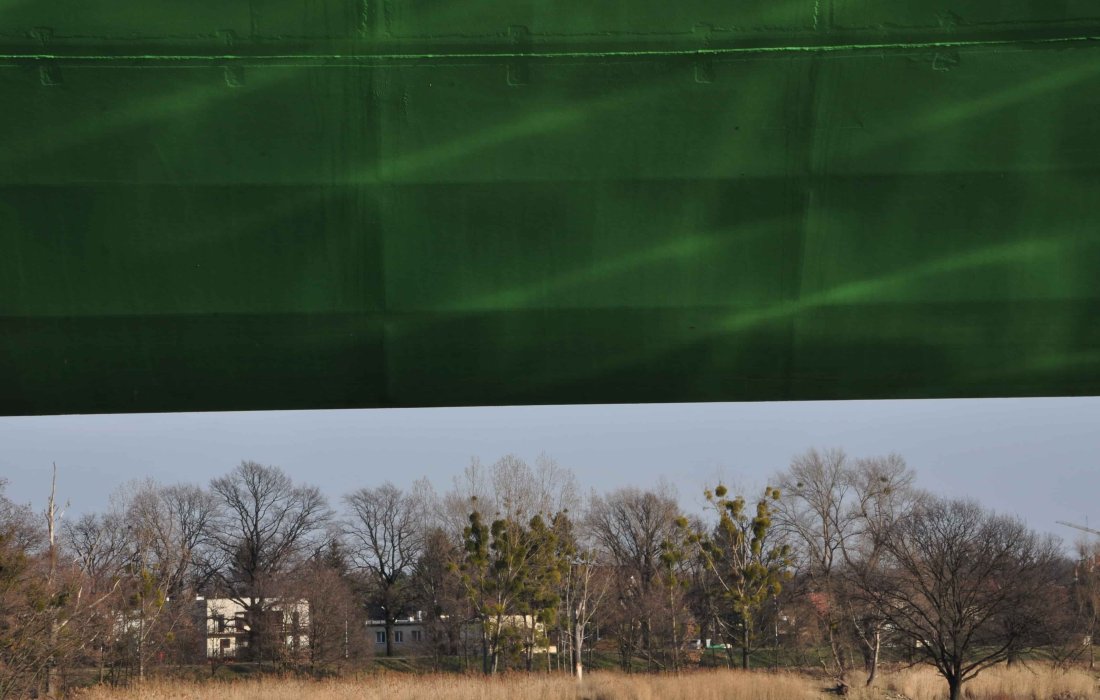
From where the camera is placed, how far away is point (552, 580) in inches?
1171

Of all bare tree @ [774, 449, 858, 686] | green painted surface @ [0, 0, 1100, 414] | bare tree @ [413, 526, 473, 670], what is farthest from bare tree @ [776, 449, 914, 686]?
green painted surface @ [0, 0, 1100, 414]

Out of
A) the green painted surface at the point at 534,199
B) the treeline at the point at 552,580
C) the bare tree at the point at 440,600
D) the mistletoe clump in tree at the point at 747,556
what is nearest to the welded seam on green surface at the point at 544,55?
the green painted surface at the point at 534,199

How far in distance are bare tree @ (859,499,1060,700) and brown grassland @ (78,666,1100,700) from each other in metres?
1.10

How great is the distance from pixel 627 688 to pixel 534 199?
758 inches

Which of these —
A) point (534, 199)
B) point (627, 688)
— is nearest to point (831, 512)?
point (627, 688)

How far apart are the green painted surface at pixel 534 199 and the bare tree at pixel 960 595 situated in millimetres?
15882

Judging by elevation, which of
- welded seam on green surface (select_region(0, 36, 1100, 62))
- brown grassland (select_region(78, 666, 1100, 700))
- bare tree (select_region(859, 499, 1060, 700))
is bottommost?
brown grassland (select_region(78, 666, 1100, 700))

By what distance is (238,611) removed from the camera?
4125 centimetres

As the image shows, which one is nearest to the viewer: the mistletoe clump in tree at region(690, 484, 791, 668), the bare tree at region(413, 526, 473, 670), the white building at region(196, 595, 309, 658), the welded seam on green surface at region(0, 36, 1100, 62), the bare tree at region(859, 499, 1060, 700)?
the welded seam on green surface at region(0, 36, 1100, 62)

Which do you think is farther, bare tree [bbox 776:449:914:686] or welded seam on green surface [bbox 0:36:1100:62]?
bare tree [bbox 776:449:914:686]

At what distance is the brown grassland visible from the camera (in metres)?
18.0

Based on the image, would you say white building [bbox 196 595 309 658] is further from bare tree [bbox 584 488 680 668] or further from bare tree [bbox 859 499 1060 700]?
bare tree [bbox 859 499 1060 700]

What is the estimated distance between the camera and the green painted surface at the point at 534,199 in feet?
7.54

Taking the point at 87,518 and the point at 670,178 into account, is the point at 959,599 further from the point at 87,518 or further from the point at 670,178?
the point at 87,518
